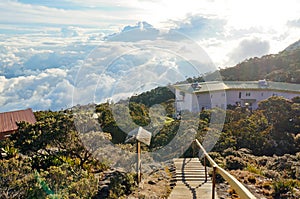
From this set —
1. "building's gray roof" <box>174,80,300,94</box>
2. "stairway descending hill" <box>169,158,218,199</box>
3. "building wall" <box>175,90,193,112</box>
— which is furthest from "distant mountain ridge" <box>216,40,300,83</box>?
"stairway descending hill" <box>169,158,218,199</box>

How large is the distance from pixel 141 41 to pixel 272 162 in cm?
679

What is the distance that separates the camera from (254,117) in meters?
18.8

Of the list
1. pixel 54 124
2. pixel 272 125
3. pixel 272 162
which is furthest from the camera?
pixel 272 125

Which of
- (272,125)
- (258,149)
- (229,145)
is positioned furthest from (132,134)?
(272,125)

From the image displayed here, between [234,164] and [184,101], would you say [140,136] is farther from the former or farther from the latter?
[184,101]

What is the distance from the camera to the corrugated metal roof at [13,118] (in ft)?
68.1

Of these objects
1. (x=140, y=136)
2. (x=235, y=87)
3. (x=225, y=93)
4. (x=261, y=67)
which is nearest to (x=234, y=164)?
(x=140, y=136)

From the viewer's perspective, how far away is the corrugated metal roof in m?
20.8

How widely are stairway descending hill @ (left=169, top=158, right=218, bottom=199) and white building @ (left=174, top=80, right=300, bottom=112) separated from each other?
64.7 feet

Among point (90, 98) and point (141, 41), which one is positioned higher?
point (141, 41)

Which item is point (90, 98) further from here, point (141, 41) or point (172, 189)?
point (172, 189)

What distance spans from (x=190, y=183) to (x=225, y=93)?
27.2 metres

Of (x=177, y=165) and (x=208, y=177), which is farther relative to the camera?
(x=177, y=165)

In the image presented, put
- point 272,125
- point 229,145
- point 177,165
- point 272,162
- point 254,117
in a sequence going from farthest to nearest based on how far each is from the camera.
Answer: point 254,117, point 272,125, point 229,145, point 272,162, point 177,165
